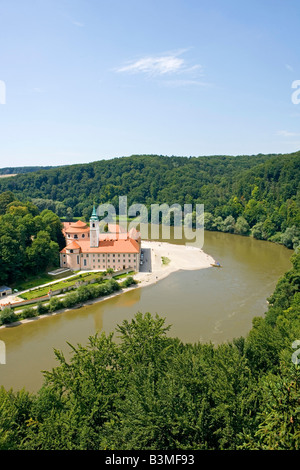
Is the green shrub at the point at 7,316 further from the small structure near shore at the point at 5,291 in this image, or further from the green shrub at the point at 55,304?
the small structure near shore at the point at 5,291

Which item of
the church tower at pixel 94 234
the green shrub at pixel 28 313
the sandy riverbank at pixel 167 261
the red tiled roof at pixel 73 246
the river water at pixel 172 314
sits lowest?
the river water at pixel 172 314

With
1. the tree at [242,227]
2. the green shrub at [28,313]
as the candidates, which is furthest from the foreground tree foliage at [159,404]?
the tree at [242,227]

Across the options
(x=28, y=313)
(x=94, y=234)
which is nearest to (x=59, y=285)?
(x=28, y=313)

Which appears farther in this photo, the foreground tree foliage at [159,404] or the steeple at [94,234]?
the steeple at [94,234]

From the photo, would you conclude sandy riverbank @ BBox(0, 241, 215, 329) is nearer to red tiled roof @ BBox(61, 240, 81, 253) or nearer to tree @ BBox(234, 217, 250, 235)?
red tiled roof @ BBox(61, 240, 81, 253)

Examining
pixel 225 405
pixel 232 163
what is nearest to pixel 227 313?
pixel 225 405

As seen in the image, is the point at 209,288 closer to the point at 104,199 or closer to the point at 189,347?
the point at 189,347

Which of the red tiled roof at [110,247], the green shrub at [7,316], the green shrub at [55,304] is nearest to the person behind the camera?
the green shrub at [7,316]
